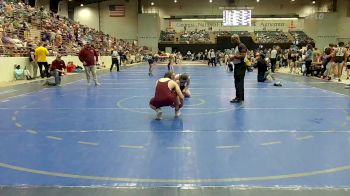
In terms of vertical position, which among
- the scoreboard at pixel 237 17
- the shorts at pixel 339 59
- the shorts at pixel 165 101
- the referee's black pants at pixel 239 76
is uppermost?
the scoreboard at pixel 237 17

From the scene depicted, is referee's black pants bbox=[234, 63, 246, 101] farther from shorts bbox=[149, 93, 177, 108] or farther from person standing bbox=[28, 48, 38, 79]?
person standing bbox=[28, 48, 38, 79]

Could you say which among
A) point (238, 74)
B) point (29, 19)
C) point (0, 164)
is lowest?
point (0, 164)

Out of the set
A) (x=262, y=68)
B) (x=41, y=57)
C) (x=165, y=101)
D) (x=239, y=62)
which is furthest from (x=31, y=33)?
(x=165, y=101)

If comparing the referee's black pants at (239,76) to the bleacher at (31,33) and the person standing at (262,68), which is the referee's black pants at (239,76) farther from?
the bleacher at (31,33)

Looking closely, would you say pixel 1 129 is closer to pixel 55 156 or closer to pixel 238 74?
pixel 55 156

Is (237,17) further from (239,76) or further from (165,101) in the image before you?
A: (165,101)

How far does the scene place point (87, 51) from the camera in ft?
48.2

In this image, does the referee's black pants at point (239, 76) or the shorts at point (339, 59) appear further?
the shorts at point (339, 59)

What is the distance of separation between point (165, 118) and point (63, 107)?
2.98 metres

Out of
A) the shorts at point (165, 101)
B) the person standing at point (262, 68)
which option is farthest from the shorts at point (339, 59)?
the shorts at point (165, 101)

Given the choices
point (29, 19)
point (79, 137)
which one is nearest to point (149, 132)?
point (79, 137)

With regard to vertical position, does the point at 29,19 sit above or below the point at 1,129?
above

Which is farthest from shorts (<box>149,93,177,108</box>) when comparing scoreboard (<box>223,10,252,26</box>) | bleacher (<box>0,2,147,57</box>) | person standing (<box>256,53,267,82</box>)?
scoreboard (<box>223,10,252,26</box>)

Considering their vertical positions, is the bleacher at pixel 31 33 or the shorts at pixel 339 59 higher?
the bleacher at pixel 31 33
